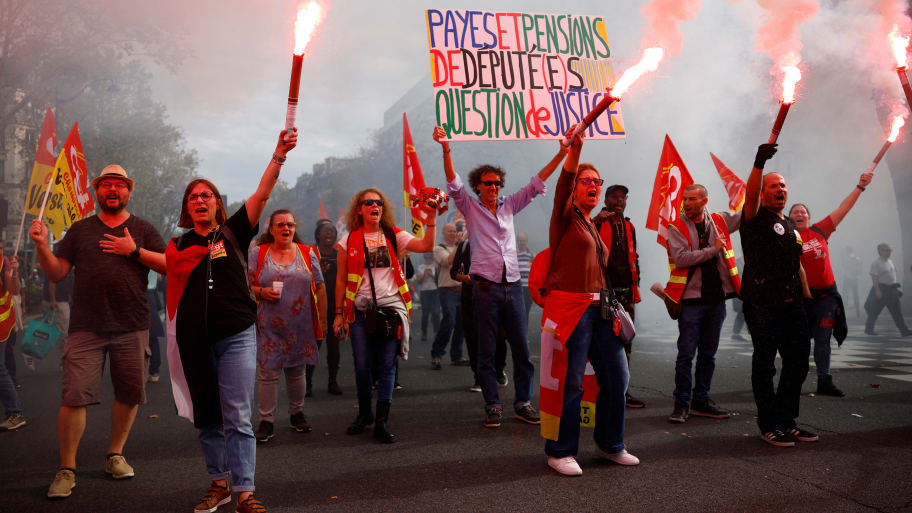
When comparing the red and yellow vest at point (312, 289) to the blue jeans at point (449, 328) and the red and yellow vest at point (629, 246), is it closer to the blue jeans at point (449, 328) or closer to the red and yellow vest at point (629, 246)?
the red and yellow vest at point (629, 246)

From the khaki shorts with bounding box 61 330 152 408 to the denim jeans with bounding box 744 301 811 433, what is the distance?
4420 millimetres

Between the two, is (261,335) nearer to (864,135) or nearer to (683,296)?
(683,296)

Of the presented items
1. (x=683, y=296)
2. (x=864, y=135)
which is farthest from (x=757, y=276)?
(x=864, y=135)

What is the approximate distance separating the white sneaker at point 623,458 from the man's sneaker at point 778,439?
1162 millimetres

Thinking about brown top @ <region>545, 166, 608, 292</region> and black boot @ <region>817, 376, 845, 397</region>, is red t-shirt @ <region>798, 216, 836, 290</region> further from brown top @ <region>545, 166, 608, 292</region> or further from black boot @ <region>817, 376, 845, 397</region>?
brown top @ <region>545, 166, 608, 292</region>

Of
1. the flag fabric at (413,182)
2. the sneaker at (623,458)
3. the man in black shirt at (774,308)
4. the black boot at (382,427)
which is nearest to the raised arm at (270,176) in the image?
the black boot at (382,427)

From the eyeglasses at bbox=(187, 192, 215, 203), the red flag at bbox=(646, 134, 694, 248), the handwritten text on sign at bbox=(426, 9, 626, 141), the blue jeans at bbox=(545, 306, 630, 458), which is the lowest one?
the blue jeans at bbox=(545, 306, 630, 458)

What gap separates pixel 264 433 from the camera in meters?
5.48

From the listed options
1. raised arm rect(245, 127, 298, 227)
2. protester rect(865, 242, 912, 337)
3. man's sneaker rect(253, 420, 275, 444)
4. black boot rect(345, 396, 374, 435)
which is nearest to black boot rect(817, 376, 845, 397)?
black boot rect(345, 396, 374, 435)

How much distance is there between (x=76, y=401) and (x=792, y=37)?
539 cm

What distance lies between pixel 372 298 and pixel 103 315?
6.62ft

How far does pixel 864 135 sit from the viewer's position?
24938 mm

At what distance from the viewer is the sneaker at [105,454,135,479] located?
4453mm

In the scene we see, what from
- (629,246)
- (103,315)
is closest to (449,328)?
(629,246)
